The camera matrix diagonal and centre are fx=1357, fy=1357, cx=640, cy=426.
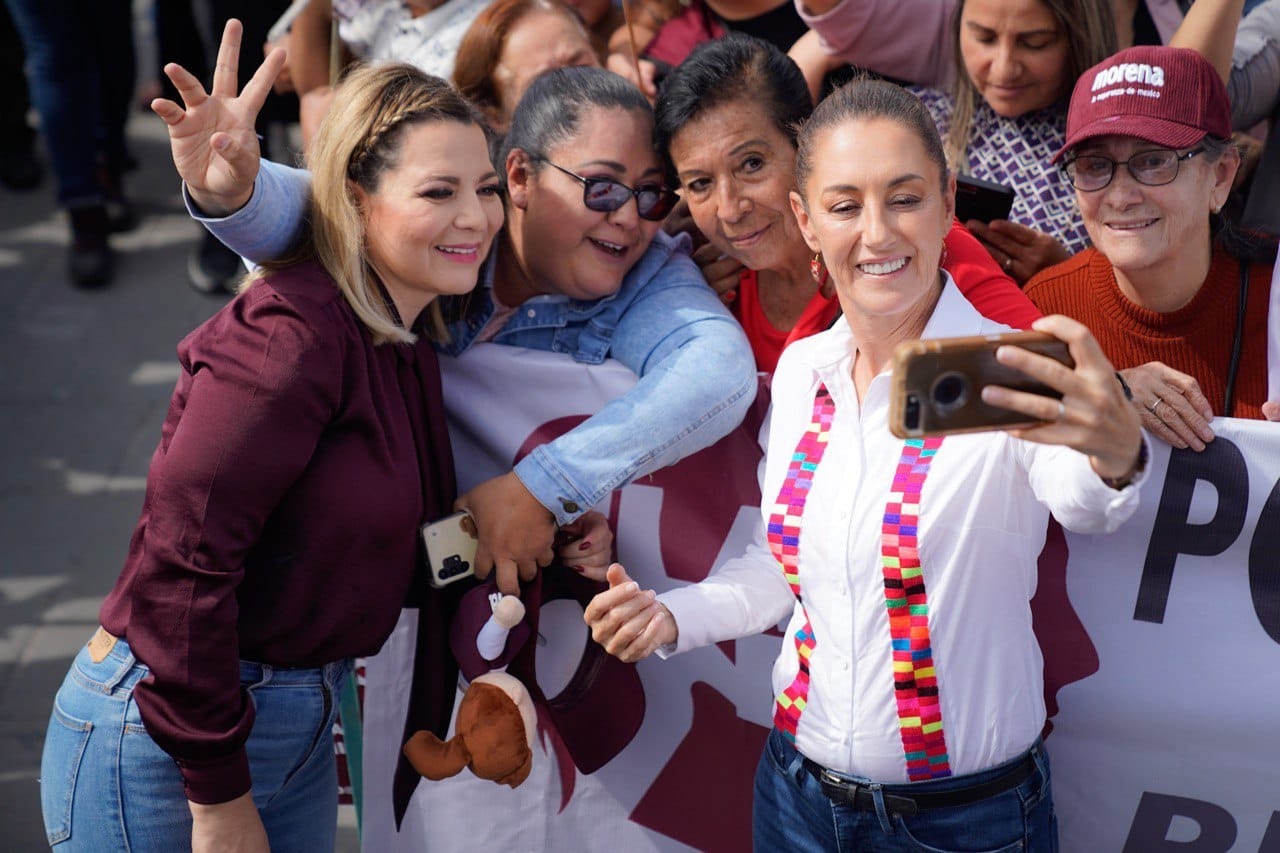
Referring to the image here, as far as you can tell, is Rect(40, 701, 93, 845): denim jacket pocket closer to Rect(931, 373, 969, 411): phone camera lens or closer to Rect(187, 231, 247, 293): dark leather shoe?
Rect(931, 373, 969, 411): phone camera lens

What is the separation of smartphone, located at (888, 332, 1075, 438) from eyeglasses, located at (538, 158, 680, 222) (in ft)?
3.77

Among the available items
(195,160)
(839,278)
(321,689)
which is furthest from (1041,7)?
(321,689)

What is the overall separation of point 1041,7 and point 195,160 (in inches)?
73.6

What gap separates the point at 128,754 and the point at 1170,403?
1.92m

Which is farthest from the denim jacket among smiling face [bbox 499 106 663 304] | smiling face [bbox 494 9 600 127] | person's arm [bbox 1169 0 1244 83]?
person's arm [bbox 1169 0 1244 83]

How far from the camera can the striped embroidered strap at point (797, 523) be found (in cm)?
229

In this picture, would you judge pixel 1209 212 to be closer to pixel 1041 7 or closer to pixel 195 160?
pixel 1041 7

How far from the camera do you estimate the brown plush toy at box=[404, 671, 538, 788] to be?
2648 mm

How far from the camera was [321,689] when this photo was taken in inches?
98.9

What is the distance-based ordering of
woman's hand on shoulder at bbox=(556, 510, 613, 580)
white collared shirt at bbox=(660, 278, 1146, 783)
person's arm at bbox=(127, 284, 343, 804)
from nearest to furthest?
white collared shirt at bbox=(660, 278, 1146, 783), person's arm at bbox=(127, 284, 343, 804), woman's hand on shoulder at bbox=(556, 510, 613, 580)

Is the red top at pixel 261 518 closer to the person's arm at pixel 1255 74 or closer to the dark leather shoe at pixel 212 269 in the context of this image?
the person's arm at pixel 1255 74

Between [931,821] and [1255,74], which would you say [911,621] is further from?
[1255,74]

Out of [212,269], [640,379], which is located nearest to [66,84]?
[212,269]

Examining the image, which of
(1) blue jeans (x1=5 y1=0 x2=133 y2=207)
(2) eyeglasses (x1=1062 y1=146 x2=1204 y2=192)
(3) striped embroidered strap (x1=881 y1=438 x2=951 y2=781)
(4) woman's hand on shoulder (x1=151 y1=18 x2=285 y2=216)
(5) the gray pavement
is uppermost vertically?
(2) eyeglasses (x1=1062 y1=146 x2=1204 y2=192)
